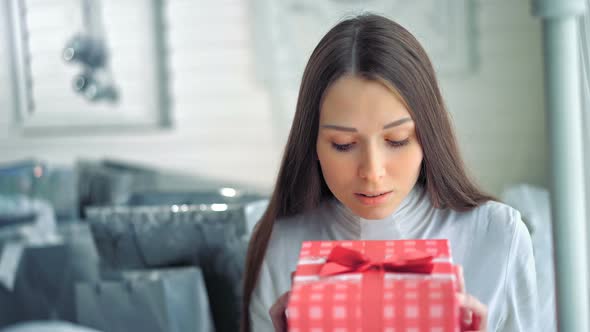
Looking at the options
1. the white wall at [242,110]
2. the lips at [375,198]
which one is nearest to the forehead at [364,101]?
the lips at [375,198]

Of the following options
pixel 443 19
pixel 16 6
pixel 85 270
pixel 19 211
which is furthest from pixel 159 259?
pixel 16 6

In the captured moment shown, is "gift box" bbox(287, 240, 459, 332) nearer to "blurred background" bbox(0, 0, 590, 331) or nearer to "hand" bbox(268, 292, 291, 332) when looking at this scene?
"hand" bbox(268, 292, 291, 332)

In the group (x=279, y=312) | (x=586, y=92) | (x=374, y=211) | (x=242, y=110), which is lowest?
(x=279, y=312)

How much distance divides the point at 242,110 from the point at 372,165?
10.8ft

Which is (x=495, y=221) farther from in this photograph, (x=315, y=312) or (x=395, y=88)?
(x=315, y=312)

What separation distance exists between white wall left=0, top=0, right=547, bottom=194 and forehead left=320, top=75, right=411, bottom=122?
7.99 feet

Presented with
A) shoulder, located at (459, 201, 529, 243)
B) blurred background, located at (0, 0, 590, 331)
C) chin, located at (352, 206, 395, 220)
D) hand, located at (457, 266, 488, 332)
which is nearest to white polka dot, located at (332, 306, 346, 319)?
hand, located at (457, 266, 488, 332)

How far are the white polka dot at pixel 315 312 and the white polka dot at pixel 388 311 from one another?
0.07 m

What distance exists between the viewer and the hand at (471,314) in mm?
838

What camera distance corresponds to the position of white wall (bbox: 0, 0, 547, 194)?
349 cm

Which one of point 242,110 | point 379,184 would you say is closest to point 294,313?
point 379,184

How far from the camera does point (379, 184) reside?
3.22ft

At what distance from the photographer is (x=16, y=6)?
15.9 ft

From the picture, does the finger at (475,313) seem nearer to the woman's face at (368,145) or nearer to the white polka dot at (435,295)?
the white polka dot at (435,295)
